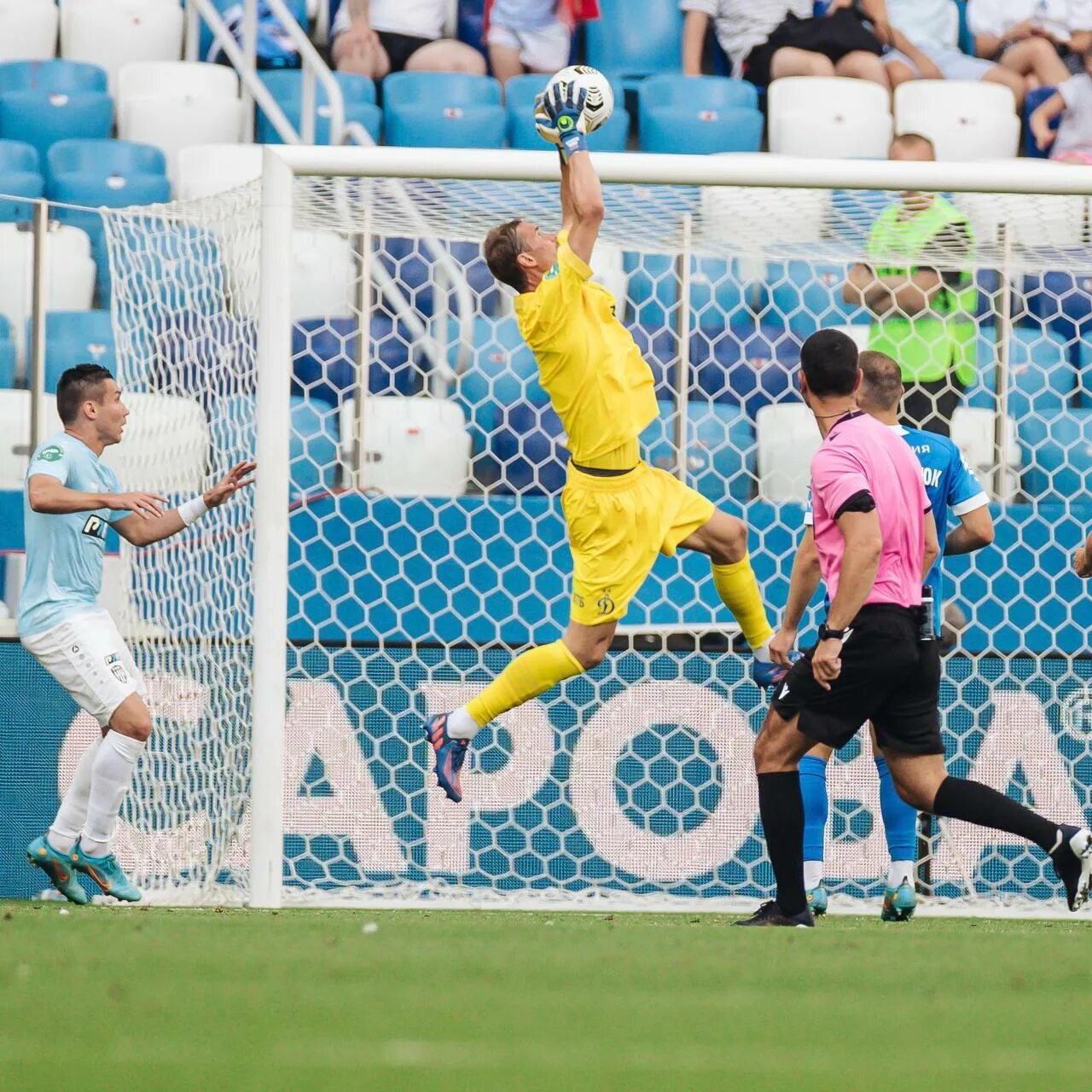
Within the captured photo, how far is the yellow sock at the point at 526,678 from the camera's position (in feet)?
18.0

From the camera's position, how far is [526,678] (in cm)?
550

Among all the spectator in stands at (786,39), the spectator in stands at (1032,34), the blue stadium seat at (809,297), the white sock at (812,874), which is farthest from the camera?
the spectator in stands at (1032,34)

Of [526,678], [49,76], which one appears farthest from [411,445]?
[49,76]

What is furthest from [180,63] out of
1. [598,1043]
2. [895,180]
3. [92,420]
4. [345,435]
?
[598,1043]

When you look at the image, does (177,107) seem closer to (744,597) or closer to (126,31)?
(126,31)

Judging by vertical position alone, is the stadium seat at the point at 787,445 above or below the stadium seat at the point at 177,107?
below

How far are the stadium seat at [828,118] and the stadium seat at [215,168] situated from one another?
259 cm

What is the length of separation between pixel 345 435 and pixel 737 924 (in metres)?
2.68

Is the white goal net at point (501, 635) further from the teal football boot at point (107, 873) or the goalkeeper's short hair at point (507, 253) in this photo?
the goalkeeper's short hair at point (507, 253)

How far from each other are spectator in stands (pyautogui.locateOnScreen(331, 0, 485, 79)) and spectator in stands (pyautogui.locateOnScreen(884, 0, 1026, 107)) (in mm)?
2289

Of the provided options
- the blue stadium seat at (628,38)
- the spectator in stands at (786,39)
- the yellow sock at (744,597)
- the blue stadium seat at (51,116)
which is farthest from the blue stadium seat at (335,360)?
the spectator in stands at (786,39)

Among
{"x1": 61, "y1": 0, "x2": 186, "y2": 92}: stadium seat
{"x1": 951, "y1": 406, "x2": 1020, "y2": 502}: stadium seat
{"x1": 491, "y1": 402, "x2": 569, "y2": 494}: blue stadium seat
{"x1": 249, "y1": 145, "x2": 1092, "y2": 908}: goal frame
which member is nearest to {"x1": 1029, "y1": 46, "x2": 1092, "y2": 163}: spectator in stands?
{"x1": 951, "y1": 406, "x2": 1020, "y2": 502}: stadium seat

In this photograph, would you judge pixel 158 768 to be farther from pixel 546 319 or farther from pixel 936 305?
pixel 936 305

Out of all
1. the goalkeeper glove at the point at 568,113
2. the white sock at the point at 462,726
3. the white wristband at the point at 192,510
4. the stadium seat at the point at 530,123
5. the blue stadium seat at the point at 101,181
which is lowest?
the white sock at the point at 462,726
